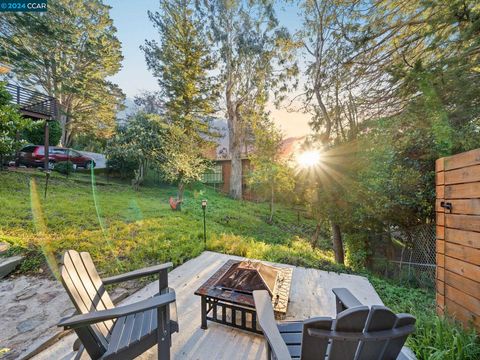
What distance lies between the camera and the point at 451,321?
2152mm

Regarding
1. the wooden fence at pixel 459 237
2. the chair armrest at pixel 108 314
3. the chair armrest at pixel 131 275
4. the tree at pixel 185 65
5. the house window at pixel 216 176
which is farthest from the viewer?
the house window at pixel 216 176

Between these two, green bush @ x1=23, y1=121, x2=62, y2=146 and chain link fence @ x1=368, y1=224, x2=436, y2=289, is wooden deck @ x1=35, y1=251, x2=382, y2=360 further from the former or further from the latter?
green bush @ x1=23, y1=121, x2=62, y2=146

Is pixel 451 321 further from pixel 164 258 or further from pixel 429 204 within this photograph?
pixel 164 258

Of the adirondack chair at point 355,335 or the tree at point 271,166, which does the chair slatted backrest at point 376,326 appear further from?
the tree at point 271,166

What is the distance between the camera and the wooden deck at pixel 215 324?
199 centimetres

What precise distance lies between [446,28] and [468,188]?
11.5 feet

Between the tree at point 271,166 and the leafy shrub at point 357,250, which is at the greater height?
the tree at point 271,166

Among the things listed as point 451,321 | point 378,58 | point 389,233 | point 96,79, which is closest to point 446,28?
point 378,58

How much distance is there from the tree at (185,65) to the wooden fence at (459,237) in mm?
7216

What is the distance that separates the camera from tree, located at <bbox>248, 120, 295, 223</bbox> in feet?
30.1

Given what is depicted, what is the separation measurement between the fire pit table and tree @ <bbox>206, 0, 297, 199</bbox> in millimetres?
8569

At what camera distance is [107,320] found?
54.5 inches

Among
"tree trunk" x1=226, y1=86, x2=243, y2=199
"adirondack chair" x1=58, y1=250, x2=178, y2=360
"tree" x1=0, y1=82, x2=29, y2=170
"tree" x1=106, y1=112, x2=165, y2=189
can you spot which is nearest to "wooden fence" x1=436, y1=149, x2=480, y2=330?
"adirondack chair" x1=58, y1=250, x2=178, y2=360

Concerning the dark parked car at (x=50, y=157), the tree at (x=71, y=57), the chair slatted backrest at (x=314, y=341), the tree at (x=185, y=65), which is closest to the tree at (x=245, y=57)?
the tree at (x=185, y=65)
